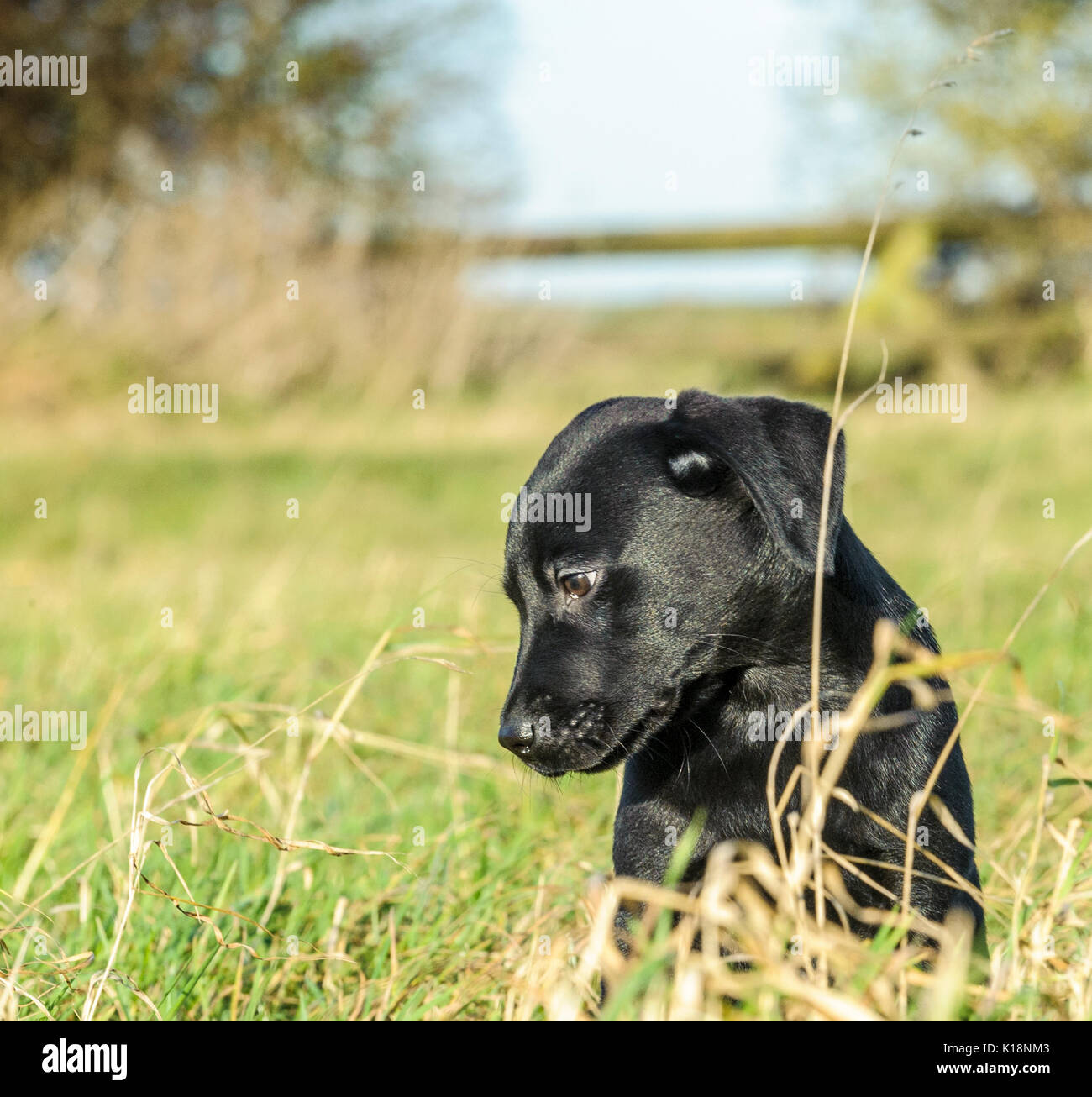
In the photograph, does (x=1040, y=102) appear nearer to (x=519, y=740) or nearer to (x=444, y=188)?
(x=444, y=188)

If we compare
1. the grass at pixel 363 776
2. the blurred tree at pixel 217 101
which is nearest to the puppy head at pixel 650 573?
the grass at pixel 363 776

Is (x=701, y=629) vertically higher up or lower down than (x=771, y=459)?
lower down

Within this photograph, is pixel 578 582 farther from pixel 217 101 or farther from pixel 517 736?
pixel 217 101

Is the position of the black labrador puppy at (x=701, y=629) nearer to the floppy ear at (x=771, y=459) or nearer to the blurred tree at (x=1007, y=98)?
the floppy ear at (x=771, y=459)

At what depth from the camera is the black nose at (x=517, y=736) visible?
2762 mm

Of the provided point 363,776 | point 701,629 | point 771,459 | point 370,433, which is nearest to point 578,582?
point 701,629

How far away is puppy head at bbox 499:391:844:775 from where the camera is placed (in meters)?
2.78

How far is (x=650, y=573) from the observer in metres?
2.87

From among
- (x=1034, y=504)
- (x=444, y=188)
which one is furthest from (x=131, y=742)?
(x=444, y=188)

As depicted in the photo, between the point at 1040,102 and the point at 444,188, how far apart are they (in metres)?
9.04

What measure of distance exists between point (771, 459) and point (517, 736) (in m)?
0.81

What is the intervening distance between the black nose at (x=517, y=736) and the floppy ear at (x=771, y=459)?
2.14ft

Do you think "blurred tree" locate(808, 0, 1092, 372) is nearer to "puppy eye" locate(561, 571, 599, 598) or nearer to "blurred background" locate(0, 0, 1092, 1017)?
"blurred background" locate(0, 0, 1092, 1017)

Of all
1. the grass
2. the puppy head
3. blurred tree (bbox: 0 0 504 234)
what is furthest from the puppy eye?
blurred tree (bbox: 0 0 504 234)
